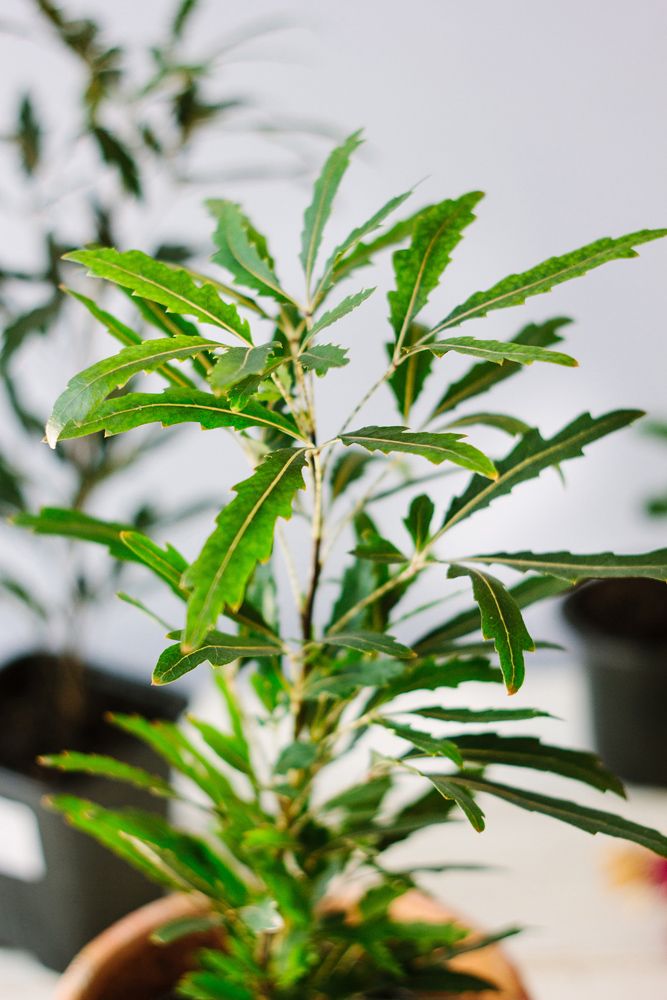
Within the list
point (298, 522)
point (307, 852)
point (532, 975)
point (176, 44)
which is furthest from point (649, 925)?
point (176, 44)

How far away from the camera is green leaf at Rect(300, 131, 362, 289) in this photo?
19.5 inches

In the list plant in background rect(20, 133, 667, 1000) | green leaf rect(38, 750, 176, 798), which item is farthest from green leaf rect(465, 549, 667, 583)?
green leaf rect(38, 750, 176, 798)

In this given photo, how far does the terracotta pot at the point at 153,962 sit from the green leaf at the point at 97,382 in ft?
1.52

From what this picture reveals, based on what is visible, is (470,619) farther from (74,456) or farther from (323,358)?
(74,456)

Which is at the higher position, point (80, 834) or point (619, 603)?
point (619, 603)

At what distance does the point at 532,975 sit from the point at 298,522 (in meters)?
0.70

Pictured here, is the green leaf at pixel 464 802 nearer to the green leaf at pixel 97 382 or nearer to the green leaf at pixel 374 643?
the green leaf at pixel 374 643

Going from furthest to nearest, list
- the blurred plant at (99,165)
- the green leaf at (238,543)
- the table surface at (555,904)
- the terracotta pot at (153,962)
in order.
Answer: the table surface at (555,904) → the blurred plant at (99,165) → the terracotta pot at (153,962) → the green leaf at (238,543)

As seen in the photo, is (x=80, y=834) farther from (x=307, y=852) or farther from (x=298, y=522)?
(x=298, y=522)

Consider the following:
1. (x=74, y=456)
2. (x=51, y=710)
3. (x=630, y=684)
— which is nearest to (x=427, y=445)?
(x=74, y=456)

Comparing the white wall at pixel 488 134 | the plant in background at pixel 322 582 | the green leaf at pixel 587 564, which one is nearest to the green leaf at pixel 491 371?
the plant in background at pixel 322 582

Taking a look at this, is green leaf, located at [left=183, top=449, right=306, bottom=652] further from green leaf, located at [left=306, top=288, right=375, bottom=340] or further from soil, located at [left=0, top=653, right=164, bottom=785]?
soil, located at [left=0, top=653, right=164, bottom=785]

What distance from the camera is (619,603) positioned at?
53.8 inches

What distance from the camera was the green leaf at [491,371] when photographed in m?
0.54
